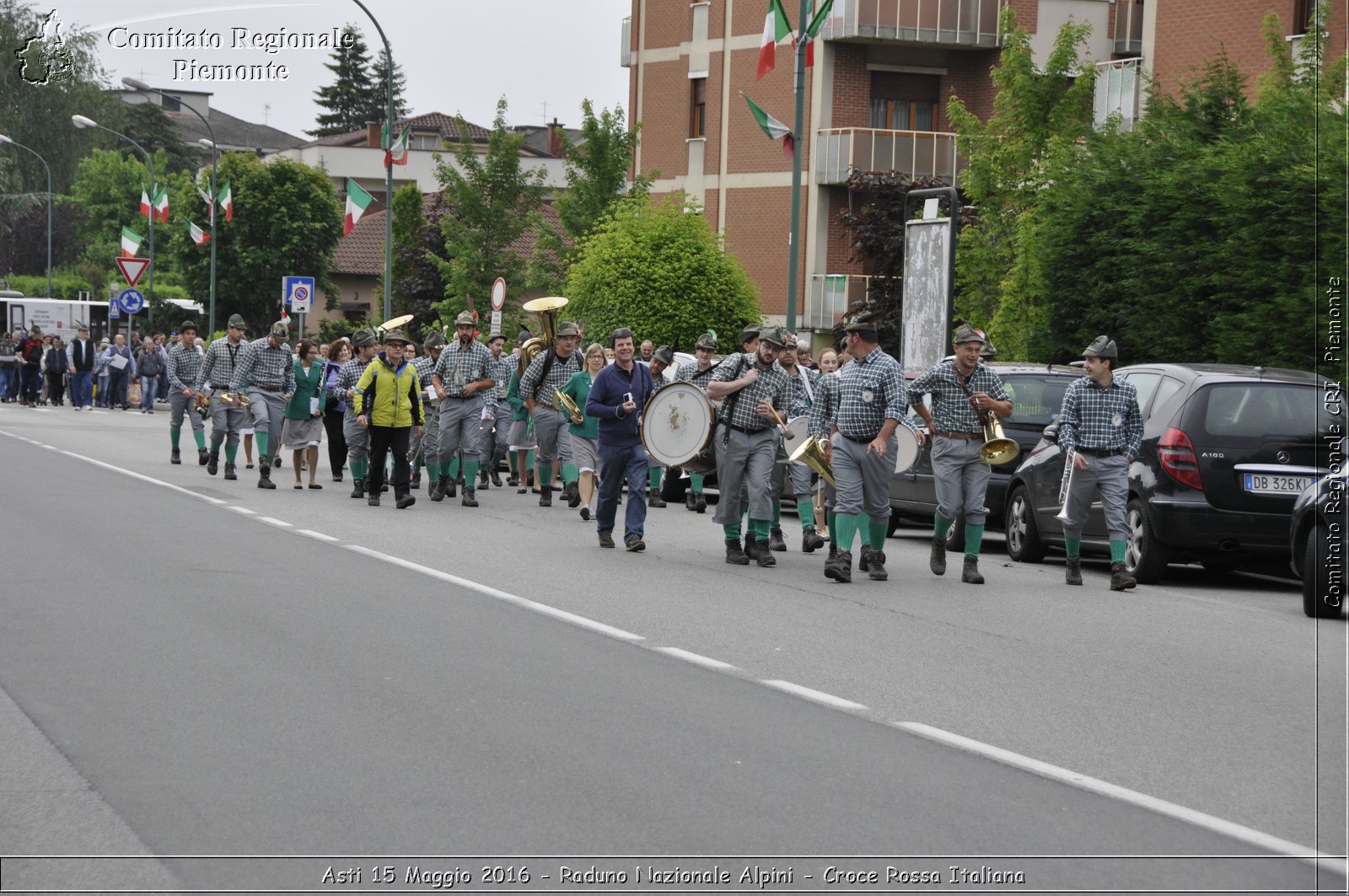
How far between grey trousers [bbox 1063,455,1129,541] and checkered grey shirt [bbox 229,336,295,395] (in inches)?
446

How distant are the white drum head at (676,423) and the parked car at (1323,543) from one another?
15.3 ft

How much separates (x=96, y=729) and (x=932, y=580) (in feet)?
24.6

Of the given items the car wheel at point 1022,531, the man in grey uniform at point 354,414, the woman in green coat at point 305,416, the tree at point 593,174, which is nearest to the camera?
the car wheel at point 1022,531

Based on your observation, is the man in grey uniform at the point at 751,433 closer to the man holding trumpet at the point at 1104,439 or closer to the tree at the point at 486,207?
the man holding trumpet at the point at 1104,439

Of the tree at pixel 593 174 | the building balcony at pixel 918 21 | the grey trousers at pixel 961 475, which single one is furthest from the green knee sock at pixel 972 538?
the tree at pixel 593 174

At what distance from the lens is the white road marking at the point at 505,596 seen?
10.2 metres

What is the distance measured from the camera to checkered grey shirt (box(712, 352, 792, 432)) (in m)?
14.1

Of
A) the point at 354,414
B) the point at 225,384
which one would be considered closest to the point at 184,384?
the point at 225,384

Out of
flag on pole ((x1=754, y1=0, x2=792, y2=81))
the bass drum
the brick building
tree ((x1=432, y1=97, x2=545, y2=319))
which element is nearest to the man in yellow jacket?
the bass drum

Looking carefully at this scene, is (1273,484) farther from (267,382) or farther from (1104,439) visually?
(267,382)

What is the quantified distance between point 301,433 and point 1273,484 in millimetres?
12252

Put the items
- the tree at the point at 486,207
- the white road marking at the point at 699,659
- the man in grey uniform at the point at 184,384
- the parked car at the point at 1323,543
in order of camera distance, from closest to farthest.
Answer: the white road marking at the point at 699,659, the parked car at the point at 1323,543, the man in grey uniform at the point at 184,384, the tree at the point at 486,207

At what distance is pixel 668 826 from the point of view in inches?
227

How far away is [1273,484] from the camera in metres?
13.2
